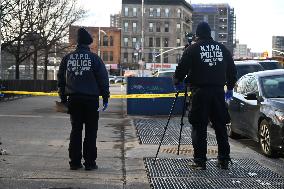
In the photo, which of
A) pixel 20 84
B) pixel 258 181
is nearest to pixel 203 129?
pixel 258 181

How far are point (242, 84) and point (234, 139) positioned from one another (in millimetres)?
1193

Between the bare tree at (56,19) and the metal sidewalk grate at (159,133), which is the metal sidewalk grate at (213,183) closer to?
the metal sidewalk grate at (159,133)

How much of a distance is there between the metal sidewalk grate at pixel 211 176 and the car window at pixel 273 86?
1803 mm

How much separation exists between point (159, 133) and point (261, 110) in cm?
303

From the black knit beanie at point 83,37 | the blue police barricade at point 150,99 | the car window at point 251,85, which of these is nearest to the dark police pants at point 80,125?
the black knit beanie at point 83,37

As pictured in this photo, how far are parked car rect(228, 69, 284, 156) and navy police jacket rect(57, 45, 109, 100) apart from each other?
2.77 metres

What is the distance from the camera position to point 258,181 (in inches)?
247

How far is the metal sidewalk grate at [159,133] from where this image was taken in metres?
9.89

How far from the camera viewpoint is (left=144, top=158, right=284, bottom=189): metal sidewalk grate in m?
6.07

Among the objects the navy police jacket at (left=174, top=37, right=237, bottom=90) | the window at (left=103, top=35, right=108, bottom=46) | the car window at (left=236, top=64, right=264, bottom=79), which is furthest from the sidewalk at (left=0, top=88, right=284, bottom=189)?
the window at (left=103, top=35, right=108, bottom=46)

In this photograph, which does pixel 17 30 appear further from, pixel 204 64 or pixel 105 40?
pixel 105 40

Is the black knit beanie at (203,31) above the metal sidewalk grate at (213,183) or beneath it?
above

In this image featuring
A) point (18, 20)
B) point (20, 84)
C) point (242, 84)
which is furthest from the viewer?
point (18, 20)

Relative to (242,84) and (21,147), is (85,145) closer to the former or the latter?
(21,147)
